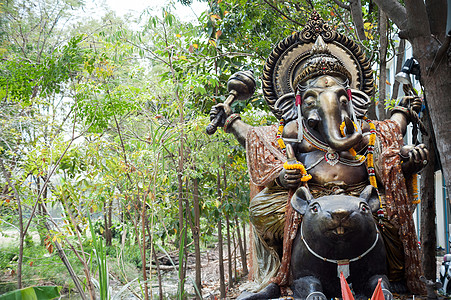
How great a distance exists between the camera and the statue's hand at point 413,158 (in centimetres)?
291

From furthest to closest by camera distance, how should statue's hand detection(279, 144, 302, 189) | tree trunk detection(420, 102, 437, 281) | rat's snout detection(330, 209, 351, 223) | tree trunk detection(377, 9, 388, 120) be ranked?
1. tree trunk detection(377, 9, 388, 120)
2. tree trunk detection(420, 102, 437, 281)
3. statue's hand detection(279, 144, 302, 189)
4. rat's snout detection(330, 209, 351, 223)

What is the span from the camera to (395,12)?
3.38m

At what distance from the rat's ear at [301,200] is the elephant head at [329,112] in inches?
17.8

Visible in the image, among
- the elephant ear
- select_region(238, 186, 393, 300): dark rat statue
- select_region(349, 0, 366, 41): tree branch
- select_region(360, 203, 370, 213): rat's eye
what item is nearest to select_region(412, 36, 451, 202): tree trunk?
the elephant ear

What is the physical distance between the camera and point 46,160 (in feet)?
13.6

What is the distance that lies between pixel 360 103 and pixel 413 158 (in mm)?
617

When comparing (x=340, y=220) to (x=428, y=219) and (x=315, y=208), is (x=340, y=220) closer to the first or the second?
(x=315, y=208)

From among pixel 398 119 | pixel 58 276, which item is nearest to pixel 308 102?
pixel 398 119

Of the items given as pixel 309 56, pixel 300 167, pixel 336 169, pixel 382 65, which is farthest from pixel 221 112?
pixel 382 65

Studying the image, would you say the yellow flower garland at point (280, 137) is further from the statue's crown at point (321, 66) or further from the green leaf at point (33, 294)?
the green leaf at point (33, 294)

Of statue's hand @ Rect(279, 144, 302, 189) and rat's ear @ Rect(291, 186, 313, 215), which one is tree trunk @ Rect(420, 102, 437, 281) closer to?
Answer: statue's hand @ Rect(279, 144, 302, 189)

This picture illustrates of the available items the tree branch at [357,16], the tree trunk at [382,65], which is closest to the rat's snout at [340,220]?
the tree trunk at [382,65]

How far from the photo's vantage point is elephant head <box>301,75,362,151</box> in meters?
2.93

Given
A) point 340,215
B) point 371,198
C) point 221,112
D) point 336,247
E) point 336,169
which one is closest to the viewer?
point 340,215
